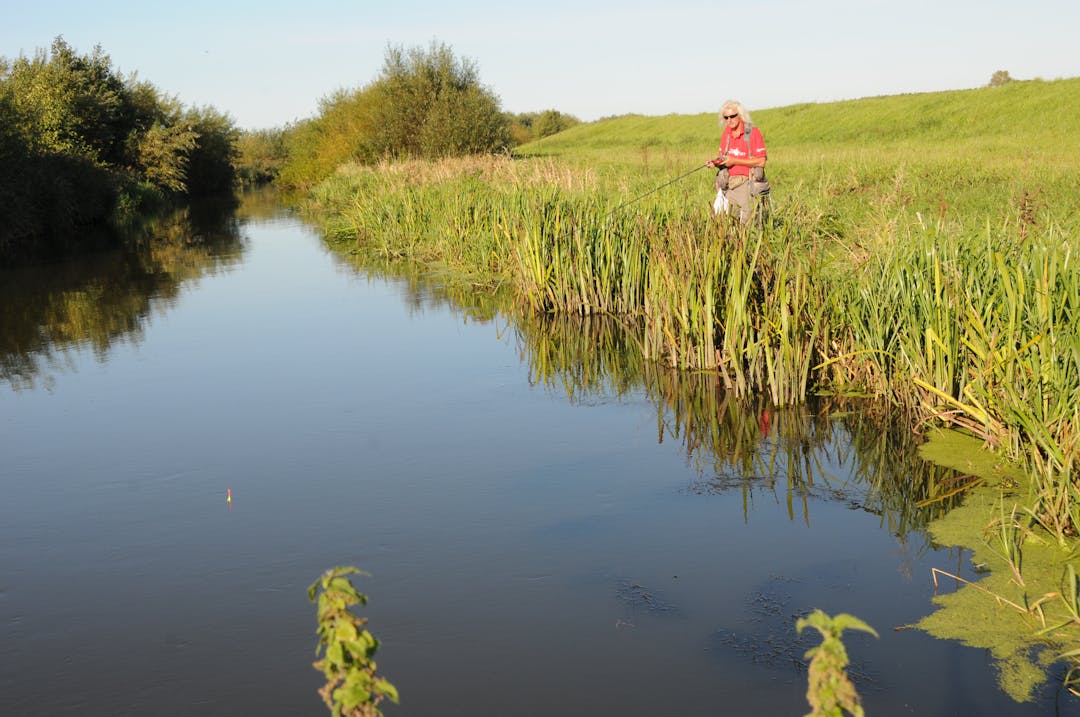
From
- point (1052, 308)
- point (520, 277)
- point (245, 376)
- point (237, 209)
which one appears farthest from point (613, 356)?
point (237, 209)

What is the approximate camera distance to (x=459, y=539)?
5371 mm

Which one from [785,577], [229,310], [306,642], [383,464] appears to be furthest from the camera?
[229,310]

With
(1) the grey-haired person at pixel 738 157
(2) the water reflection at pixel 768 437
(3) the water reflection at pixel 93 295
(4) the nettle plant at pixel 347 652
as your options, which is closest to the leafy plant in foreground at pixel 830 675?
(4) the nettle plant at pixel 347 652

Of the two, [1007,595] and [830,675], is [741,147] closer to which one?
[1007,595]

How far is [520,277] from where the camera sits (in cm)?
1214

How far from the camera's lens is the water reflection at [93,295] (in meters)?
11.2

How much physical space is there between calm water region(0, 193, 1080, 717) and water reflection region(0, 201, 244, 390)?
2.89ft

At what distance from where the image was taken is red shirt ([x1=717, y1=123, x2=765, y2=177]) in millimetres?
10109

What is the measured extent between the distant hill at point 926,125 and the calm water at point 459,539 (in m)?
15.3

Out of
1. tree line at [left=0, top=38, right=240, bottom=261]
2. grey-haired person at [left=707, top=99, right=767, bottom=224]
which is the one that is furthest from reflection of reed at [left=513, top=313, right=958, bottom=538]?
tree line at [left=0, top=38, right=240, bottom=261]

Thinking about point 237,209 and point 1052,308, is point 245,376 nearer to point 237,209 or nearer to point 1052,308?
point 1052,308

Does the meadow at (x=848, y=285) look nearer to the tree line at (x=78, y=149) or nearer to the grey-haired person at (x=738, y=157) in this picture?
the grey-haired person at (x=738, y=157)

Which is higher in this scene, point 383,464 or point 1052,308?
point 1052,308

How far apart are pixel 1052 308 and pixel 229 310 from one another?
10.8 m
